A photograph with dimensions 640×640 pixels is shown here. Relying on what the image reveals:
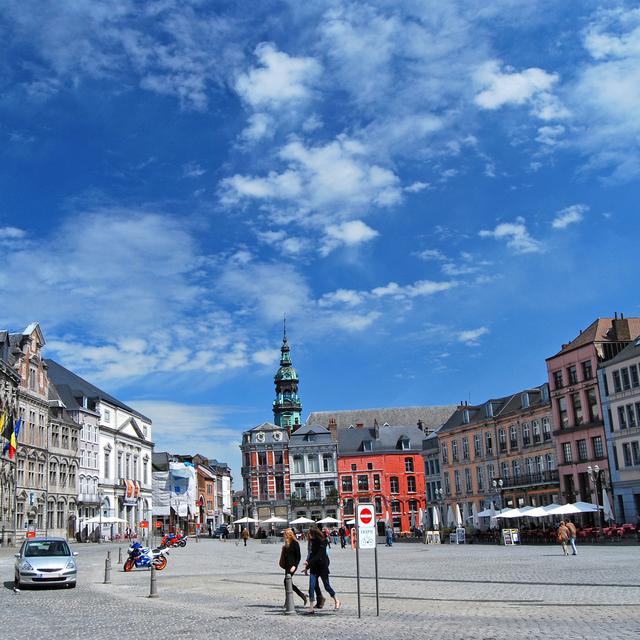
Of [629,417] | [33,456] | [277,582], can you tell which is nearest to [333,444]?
[33,456]

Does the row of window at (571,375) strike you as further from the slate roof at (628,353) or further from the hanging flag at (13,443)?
the hanging flag at (13,443)

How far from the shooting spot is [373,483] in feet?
307

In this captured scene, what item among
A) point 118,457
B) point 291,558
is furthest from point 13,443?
point 291,558

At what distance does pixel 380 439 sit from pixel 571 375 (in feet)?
133

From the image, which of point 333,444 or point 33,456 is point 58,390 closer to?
point 33,456

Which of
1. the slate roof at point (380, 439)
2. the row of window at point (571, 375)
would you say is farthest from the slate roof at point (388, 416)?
the row of window at point (571, 375)

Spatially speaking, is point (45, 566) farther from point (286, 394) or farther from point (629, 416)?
point (286, 394)

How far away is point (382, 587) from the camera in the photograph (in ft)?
69.1

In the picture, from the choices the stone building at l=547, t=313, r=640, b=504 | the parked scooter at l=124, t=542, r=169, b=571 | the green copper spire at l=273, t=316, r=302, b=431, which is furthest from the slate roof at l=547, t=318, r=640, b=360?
the green copper spire at l=273, t=316, r=302, b=431

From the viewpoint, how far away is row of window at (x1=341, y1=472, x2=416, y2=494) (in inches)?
3652

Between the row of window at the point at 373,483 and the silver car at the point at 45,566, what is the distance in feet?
236

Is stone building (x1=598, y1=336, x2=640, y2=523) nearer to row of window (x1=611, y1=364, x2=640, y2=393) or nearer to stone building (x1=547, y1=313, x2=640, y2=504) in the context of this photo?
row of window (x1=611, y1=364, x2=640, y2=393)

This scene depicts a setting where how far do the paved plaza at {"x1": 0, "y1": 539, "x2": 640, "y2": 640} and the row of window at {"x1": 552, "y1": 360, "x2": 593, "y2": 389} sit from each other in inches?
1191

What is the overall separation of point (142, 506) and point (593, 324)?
193ft
